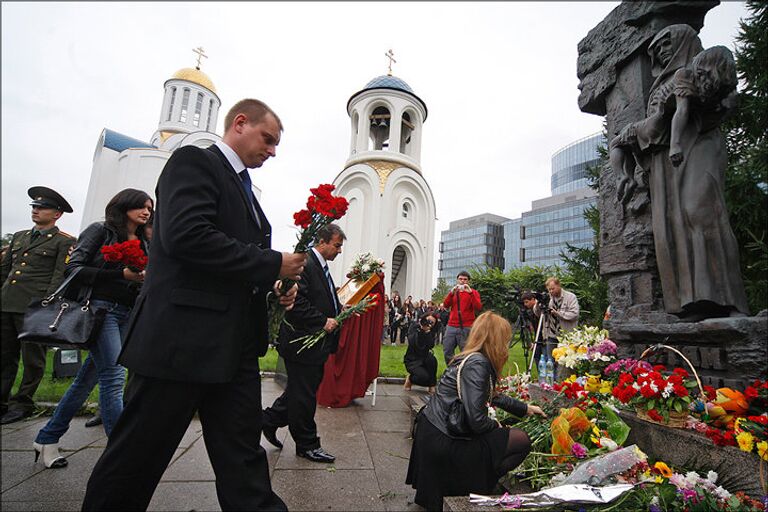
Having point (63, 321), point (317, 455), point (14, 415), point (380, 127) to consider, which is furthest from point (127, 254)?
point (380, 127)

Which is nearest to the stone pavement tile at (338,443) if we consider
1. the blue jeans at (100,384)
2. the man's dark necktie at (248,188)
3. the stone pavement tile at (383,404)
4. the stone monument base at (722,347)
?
the stone pavement tile at (383,404)

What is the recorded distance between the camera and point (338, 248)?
3.63m

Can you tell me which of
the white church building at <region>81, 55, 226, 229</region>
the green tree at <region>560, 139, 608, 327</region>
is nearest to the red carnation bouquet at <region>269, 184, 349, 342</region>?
the green tree at <region>560, 139, 608, 327</region>

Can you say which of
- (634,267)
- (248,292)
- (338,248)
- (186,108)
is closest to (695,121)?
(634,267)

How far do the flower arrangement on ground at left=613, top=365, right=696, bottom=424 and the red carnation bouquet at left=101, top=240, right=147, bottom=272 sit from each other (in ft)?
11.4

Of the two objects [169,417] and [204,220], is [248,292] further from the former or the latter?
[169,417]

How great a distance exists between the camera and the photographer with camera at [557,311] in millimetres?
6203

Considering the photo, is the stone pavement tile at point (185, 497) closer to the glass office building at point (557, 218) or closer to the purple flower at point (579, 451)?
the purple flower at point (579, 451)

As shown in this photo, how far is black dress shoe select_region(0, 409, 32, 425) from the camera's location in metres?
3.76

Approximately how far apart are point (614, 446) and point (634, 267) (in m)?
2.07

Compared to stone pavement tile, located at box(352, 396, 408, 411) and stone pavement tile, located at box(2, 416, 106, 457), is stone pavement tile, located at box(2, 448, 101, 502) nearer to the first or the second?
stone pavement tile, located at box(2, 416, 106, 457)

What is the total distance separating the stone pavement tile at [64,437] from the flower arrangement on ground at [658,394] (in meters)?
4.29

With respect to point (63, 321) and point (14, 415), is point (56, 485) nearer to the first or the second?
point (63, 321)

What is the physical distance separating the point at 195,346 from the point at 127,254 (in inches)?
61.3
